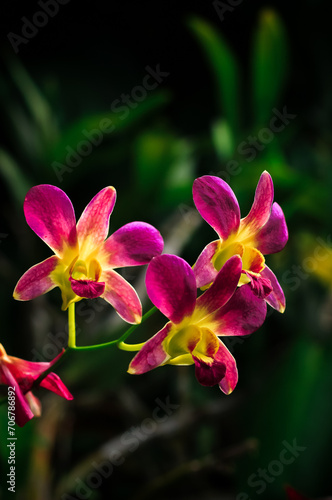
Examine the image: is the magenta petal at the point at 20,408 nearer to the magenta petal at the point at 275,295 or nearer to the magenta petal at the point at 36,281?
the magenta petal at the point at 36,281

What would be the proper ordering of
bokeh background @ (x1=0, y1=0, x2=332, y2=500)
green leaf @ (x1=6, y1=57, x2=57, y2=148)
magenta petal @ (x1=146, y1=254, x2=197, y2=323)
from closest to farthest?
magenta petal @ (x1=146, y1=254, x2=197, y2=323) → bokeh background @ (x1=0, y1=0, x2=332, y2=500) → green leaf @ (x1=6, y1=57, x2=57, y2=148)

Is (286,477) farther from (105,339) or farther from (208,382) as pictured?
(208,382)

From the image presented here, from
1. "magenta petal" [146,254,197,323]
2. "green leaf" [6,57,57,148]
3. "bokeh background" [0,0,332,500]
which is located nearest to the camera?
"magenta petal" [146,254,197,323]

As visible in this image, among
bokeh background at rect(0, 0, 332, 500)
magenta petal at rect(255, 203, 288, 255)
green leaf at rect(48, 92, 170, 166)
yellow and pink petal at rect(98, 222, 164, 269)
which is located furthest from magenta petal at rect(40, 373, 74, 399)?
green leaf at rect(48, 92, 170, 166)

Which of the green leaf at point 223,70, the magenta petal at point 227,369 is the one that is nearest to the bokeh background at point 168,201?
the green leaf at point 223,70

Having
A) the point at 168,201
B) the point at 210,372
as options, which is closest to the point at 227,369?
the point at 210,372

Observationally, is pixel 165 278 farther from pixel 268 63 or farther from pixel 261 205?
pixel 268 63

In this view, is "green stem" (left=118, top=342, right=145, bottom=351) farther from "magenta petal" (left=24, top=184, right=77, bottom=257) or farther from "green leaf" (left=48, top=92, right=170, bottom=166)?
"green leaf" (left=48, top=92, right=170, bottom=166)
